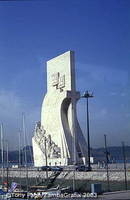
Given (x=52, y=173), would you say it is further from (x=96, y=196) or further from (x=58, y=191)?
(x=96, y=196)

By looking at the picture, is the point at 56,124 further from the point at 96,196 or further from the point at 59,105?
the point at 96,196

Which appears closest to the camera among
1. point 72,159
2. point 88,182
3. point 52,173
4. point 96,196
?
point 96,196

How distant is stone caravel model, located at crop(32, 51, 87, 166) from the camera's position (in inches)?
1882

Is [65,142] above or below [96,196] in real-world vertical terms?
above

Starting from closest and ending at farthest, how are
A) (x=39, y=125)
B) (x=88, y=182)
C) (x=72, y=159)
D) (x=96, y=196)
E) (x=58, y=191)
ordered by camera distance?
1. (x=96, y=196)
2. (x=58, y=191)
3. (x=88, y=182)
4. (x=72, y=159)
5. (x=39, y=125)

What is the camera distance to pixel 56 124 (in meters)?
50.1

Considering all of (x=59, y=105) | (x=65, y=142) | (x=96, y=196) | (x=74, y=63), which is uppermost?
(x=74, y=63)

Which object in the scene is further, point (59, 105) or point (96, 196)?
point (59, 105)

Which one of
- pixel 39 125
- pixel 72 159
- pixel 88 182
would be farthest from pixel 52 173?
pixel 39 125

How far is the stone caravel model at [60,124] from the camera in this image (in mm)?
47812

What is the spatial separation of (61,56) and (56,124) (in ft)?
29.4

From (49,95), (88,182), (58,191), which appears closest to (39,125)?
(49,95)

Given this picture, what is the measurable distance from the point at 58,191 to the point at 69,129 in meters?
26.0

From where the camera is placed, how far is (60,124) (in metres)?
48.8
